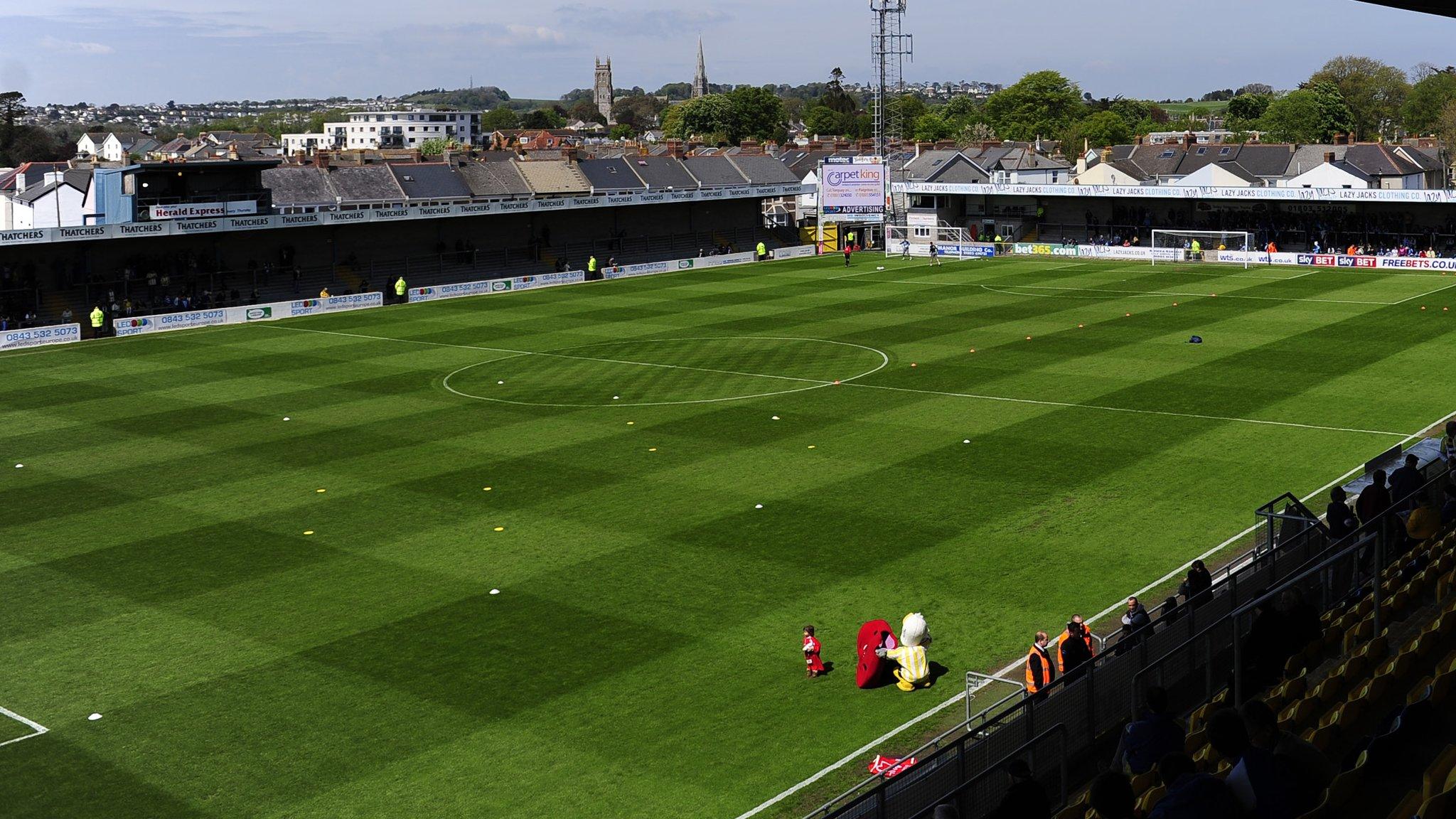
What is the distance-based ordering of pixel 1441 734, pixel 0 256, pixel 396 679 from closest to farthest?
pixel 1441 734 < pixel 396 679 < pixel 0 256

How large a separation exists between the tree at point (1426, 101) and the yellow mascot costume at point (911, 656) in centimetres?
18138

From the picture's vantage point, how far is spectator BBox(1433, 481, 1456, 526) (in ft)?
66.0

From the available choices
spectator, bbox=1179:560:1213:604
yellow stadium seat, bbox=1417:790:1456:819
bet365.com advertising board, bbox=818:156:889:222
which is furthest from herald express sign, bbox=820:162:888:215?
yellow stadium seat, bbox=1417:790:1456:819

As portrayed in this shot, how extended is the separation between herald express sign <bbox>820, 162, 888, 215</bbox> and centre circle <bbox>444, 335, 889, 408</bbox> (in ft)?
114

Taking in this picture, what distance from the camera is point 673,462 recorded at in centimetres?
3253

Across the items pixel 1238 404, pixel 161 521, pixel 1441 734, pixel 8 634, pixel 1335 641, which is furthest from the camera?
pixel 1238 404

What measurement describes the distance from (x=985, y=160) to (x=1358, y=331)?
69252 mm

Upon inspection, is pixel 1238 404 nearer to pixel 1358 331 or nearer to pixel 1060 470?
pixel 1060 470

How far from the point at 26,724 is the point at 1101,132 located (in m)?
171

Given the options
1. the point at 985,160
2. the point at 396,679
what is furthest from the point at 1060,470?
the point at 985,160

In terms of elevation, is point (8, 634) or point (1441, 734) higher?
point (1441, 734)

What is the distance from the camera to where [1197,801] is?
418 inches

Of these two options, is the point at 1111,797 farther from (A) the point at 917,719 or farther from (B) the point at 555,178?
(B) the point at 555,178

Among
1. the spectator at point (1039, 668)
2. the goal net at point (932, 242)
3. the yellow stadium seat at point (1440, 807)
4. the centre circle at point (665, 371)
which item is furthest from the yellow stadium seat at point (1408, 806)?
the goal net at point (932, 242)
